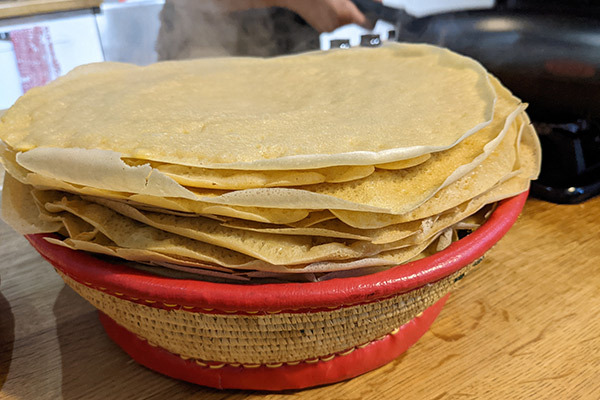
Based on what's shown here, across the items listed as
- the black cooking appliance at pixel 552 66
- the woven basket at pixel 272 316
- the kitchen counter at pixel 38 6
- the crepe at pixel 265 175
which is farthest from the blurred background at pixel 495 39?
the kitchen counter at pixel 38 6

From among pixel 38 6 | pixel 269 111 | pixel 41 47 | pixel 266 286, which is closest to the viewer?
pixel 266 286

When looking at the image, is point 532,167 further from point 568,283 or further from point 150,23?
point 150,23

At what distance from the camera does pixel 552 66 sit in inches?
48.6

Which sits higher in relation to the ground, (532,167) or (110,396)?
(532,167)

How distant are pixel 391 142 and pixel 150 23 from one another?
3.40 metres

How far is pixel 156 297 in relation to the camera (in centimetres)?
62

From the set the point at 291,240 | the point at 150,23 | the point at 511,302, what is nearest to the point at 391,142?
the point at 291,240

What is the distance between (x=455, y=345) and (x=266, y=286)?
0.41 metres

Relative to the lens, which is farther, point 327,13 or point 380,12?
point 327,13

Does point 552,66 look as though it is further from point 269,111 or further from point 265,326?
point 265,326

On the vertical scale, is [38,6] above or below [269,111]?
below

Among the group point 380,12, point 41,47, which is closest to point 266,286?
point 380,12

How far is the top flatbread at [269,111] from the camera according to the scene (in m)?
0.65

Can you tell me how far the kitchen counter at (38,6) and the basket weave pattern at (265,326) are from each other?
340 centimetres
